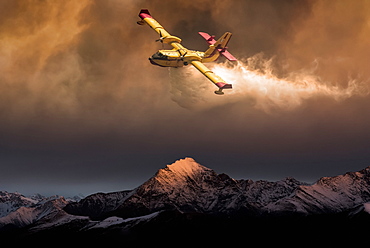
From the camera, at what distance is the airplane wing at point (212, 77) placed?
170 m

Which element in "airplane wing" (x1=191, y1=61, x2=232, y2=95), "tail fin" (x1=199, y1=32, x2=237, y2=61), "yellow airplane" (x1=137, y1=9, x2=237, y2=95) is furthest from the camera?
"tail fin" (x1=199, y1=32, x2=237, y2=61)

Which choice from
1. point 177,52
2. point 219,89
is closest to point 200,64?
point 177,52

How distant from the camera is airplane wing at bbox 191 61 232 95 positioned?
16950 centimetres

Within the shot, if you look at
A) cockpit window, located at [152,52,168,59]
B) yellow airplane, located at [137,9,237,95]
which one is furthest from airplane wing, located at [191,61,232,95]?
cockpit window, located at [152,52,168,59]

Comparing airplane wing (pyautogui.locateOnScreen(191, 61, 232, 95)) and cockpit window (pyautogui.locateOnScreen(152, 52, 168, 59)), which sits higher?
cockpit window (pyautogui.locateOnScreen(152, 52, 168, 59))

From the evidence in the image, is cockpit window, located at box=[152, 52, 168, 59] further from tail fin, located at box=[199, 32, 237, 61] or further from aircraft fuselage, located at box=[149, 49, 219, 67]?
tail fin, located at box=[199, 32, 237, 61]

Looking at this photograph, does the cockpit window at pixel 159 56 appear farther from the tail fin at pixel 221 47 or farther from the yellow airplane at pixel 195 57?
the tail fin at pixel 221 47

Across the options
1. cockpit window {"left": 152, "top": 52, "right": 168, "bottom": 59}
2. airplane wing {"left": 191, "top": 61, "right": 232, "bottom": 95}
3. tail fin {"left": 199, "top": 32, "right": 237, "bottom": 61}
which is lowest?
airplane wing {"left": 191, "top": 61, "right": 232, "bottom": 95}

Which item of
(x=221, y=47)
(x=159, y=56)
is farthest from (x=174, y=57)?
(x=221, y=47)

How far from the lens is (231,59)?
197500mm

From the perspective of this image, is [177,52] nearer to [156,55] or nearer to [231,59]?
[156,55]

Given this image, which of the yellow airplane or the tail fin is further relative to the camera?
the tail fin

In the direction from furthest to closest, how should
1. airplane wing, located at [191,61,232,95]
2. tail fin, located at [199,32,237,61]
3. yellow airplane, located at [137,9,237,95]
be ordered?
tail fin, located at [199,32,237,61]
yellow airplane, located at [137,9,237,95]
airplane wing, located at [191,61,232,95]

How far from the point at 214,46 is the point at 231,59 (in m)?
8.53
